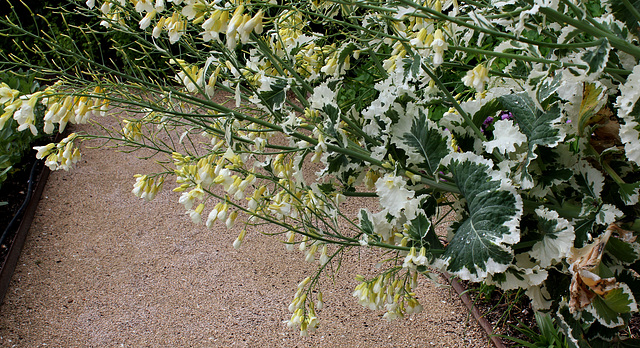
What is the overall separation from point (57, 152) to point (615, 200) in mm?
1479

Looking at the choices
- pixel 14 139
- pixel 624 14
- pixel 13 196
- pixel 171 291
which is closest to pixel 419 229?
pixel 624 14

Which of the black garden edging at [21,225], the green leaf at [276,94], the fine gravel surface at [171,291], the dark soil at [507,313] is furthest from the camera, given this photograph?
the black garden edging at [21,225]

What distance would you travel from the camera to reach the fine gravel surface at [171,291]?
2.53 meters

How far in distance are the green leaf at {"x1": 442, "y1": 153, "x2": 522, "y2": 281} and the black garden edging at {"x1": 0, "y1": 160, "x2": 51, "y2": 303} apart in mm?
2821

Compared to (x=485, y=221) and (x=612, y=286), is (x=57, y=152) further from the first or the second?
(x=612, y=286)

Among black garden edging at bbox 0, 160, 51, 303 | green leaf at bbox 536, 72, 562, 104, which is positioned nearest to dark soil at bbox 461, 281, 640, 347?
green leaf at bbox 536, 72, 562, 104

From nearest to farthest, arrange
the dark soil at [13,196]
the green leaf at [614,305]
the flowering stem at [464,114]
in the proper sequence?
the green leaf at [614,305], the flowering stem at [464,114], the dark soil at [13,196]

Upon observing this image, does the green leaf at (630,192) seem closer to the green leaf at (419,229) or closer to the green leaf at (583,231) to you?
the green leaf at (583,231)

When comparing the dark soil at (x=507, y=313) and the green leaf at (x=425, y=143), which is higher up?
the green leaf at (x=425, y=143)

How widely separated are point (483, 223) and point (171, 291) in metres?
2.27

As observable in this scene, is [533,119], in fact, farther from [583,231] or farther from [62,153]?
[62,153]

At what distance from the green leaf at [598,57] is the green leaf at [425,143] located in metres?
0.34

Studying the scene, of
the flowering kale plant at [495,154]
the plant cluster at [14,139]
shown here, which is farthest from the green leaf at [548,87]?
the plant cluster at [14,139]

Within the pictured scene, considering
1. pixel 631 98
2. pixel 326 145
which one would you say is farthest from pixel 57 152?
pixel 631 98
